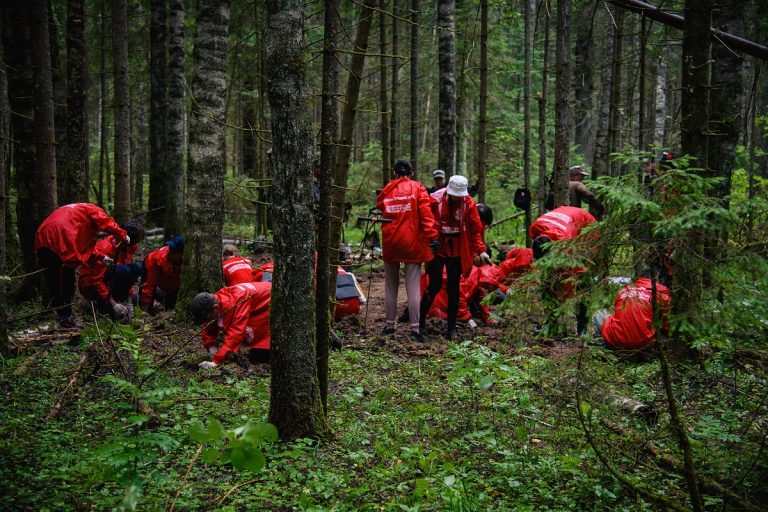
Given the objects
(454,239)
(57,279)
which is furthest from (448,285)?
(57,279)

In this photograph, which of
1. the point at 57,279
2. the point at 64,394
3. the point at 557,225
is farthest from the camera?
the point at 57,279

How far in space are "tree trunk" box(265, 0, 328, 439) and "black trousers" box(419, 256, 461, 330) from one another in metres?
3.92

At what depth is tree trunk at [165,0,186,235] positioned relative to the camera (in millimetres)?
12039

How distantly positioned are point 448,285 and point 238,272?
2875mm

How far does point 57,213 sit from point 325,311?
4913 mm

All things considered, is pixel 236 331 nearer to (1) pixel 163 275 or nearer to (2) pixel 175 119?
(1) pixel 163 275

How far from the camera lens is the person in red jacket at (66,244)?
7.51m

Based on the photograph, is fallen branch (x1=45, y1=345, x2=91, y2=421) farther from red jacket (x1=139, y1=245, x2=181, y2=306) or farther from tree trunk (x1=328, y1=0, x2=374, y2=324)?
red jacket (x1=139, y1=245, x2=181, y2=306)

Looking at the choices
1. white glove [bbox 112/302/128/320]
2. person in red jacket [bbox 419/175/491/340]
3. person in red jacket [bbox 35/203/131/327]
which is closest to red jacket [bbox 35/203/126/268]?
person in red jacket [bbox 35/203/131/327]

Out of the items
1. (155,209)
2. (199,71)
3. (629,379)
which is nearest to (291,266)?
(629,379)

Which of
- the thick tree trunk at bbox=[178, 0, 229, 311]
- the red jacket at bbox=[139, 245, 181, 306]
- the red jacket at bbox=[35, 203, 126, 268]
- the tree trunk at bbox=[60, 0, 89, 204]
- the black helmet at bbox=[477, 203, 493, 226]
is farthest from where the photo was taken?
the black helmet at bbox=[477, 203, 493, 226]

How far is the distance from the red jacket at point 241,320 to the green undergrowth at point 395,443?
421 mm

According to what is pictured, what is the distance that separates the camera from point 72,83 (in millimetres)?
9188

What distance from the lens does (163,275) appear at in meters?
8.52
